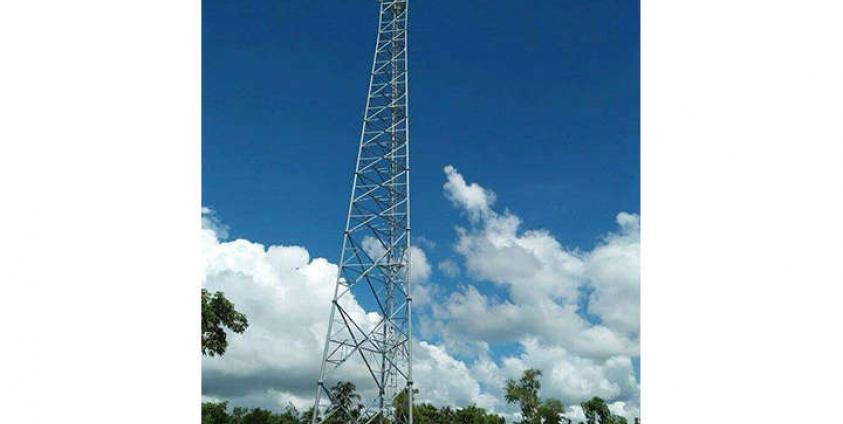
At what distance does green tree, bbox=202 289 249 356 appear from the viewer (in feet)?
49.6

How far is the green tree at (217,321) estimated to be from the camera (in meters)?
15.1

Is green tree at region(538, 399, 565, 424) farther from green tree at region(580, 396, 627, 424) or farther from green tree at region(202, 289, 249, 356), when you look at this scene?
green tree at region(202, 289, 249, 356)

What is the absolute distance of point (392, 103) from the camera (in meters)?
11.5

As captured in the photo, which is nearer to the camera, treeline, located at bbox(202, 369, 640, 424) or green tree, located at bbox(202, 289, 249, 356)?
green tree, located at bbox(202, 289, 249, 356)

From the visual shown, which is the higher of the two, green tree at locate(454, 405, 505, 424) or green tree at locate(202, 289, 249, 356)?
green tree at locate(202, 289, 249, 356)

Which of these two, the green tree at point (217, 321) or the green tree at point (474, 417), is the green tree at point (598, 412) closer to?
the green tree at point (474, 417)

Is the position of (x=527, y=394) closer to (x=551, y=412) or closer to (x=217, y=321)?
(x=551, y=412)

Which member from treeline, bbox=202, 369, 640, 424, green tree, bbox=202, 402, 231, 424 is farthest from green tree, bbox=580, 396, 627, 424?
green tree, bbox=202, 402, 231, 424

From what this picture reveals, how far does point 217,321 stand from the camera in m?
15.4

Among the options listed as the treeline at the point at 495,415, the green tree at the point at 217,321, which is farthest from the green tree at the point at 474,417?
the green tree at the point at 217,321

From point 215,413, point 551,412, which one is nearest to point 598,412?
point 551,412
